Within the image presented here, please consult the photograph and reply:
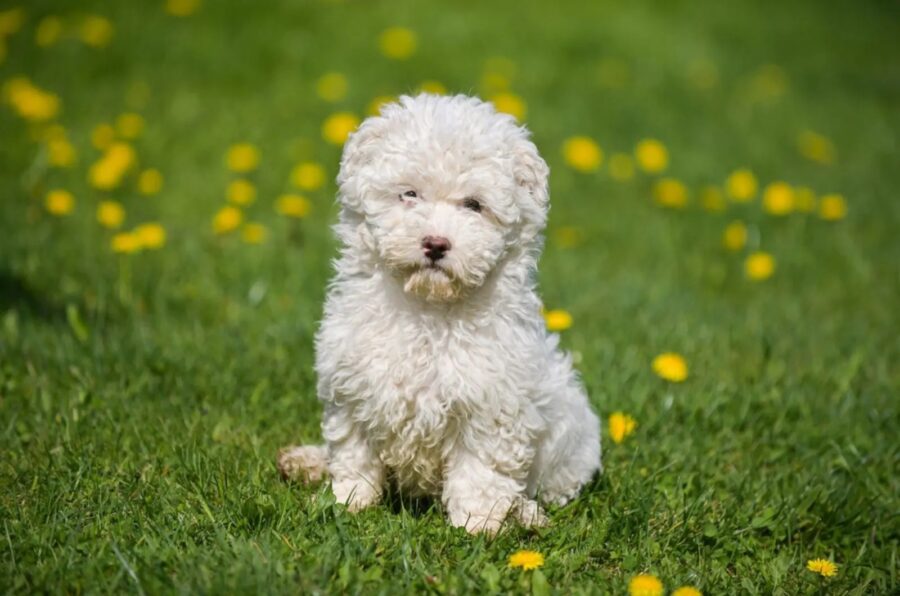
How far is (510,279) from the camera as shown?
3.35m

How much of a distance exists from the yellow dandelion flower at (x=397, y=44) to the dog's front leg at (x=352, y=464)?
5.66 meters

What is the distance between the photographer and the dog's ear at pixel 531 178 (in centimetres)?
334

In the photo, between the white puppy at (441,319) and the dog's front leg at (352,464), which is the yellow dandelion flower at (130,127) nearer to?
the white puppy at (441,319)

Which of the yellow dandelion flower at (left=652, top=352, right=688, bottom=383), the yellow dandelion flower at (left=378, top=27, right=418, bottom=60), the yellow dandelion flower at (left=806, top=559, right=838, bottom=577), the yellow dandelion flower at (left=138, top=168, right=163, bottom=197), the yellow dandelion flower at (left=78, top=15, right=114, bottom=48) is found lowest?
the yellow dandelion flower at (left=806, top=559, right=838, bottom=577)

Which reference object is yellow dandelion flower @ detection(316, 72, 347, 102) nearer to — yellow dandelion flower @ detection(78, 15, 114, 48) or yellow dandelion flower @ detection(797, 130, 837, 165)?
yellow dandelion flower @ detection(78, 15, 114, 48)

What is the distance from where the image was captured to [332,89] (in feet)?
25.1

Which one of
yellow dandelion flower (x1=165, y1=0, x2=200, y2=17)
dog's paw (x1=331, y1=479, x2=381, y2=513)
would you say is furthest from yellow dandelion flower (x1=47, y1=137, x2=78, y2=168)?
dog's paw (x1=331, y1=479, x2=381, y2=513)

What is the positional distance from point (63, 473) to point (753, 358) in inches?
136

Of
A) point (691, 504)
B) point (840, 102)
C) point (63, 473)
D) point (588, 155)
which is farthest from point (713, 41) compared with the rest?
point (63, 473)

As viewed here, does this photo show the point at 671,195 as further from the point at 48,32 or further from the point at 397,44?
the point at 48,32

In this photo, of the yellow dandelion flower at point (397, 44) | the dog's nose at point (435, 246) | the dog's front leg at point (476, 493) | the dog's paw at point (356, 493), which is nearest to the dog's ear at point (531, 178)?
the dog's nose at point (435, 246)

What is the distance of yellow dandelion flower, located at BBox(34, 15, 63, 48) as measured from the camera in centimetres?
831

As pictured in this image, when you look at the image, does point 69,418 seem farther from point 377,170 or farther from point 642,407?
point 642,407

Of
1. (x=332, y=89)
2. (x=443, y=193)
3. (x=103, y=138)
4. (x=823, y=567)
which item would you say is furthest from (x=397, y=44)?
(x=823, y=567)
